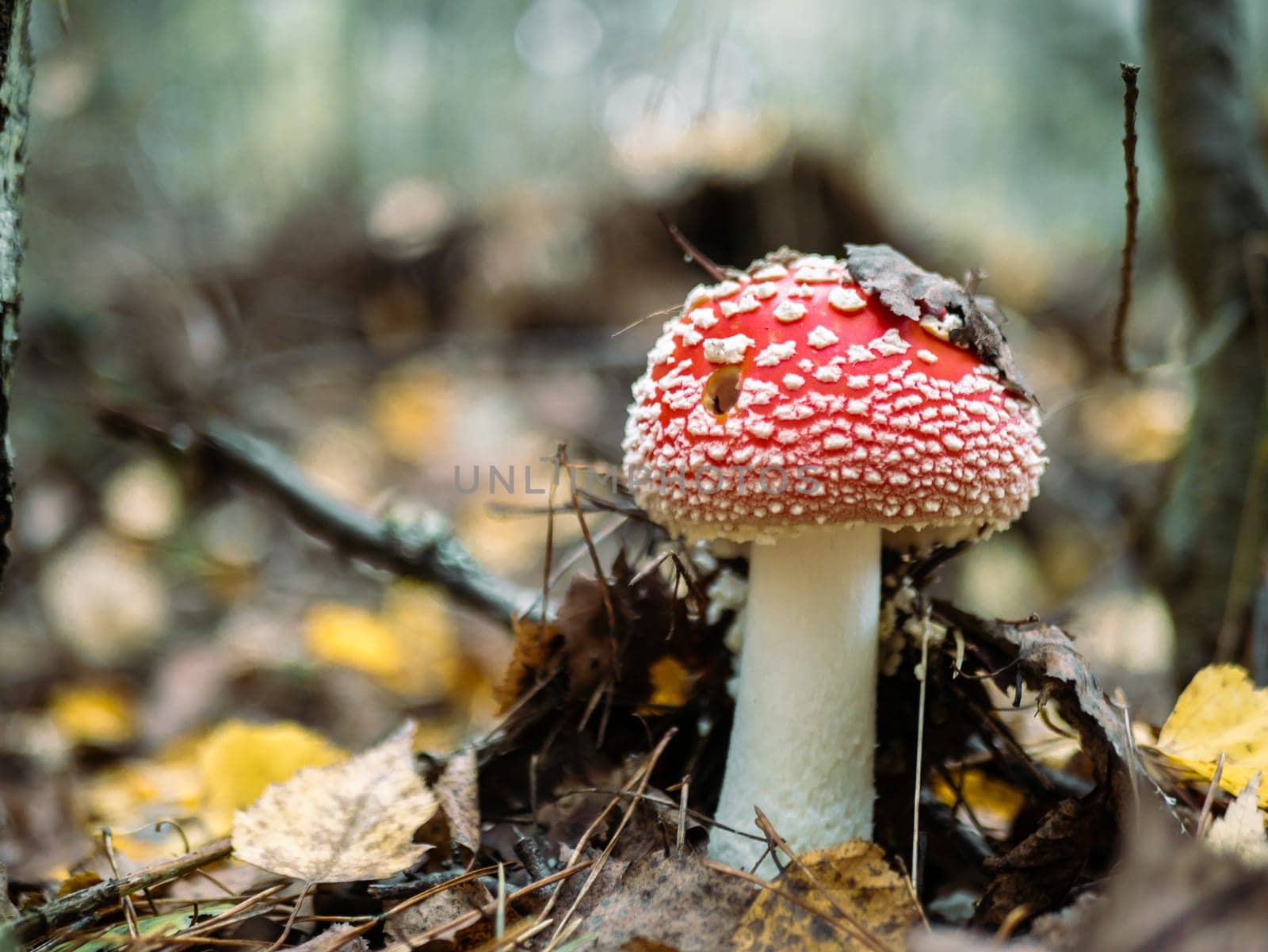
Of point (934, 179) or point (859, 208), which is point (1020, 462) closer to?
point (859, 208)

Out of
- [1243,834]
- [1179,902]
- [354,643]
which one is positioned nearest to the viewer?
[1179,902]

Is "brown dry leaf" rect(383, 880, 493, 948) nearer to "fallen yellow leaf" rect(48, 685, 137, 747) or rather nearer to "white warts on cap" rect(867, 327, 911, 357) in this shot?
"white warts on cap" rect(867, 327, 911, 357)

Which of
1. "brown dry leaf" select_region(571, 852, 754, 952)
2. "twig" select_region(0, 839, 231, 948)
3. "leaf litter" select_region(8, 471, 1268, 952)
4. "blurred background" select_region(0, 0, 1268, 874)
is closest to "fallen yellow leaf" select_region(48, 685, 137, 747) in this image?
"blurred background" select_region(0, 0, 1268, 874)

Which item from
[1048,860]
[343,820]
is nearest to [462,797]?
[343,820]

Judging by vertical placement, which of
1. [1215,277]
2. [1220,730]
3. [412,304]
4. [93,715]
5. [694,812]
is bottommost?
[93,715]

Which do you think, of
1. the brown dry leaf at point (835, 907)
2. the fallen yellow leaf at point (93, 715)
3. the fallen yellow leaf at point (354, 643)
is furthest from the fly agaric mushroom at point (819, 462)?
the fallen yellow leaf at point (93, 715)

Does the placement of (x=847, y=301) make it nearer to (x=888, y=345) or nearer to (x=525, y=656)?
(x=888, y=345)

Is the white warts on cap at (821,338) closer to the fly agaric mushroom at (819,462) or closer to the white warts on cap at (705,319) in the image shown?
the fly agaric mushroom at (819,462)
